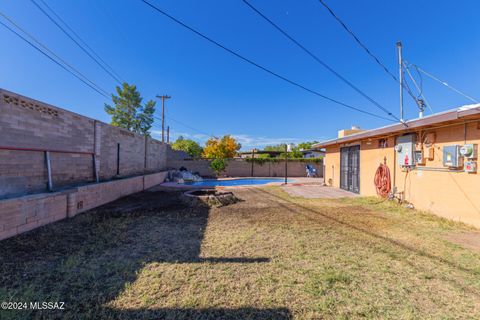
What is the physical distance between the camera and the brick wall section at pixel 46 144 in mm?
4527

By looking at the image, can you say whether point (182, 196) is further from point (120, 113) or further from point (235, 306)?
point (120, 113)

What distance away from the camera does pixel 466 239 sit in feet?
12.7

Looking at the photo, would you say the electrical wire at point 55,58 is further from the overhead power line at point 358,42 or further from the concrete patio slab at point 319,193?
the concrete patio slab at point 319,193

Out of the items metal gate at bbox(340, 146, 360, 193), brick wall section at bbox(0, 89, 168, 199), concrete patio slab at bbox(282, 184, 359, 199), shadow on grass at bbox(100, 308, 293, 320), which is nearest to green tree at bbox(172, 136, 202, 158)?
brick wall section at bbox(0, 89, 168, 199)

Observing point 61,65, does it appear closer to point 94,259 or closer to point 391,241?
point 94,259

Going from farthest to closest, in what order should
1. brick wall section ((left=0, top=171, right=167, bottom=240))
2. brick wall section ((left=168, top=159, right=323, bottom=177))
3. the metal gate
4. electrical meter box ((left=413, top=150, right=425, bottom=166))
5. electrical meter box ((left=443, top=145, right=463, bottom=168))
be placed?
1. brick wall section ((left=168, top=159, right=323, bottom=177))
2. the metal gate
3. electrical meter box ((left=413, top=150, right=425, bottom=166))
4. electrical meter box ((left=443, top=145, right=463, bottom=168))
5. brick wall section ((left=0, top=171, right=167, bottom=240))

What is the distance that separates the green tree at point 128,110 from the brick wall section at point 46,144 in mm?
21321

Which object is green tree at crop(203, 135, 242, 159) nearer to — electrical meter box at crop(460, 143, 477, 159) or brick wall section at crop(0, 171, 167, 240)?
brick wall section at crop(0, 171, 167, 240)

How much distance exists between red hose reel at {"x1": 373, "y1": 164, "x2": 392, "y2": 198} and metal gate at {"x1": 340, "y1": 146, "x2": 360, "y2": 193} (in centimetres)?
140

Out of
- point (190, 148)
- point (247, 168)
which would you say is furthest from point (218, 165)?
point (190, 148)

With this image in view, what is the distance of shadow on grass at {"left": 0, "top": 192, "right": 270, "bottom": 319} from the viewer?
1944 millimetres

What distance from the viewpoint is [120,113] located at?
1087 inches

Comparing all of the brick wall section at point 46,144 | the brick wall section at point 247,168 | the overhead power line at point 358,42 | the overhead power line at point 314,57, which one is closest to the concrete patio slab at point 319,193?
the overhead power line at point 314,57

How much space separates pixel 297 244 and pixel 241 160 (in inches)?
604
